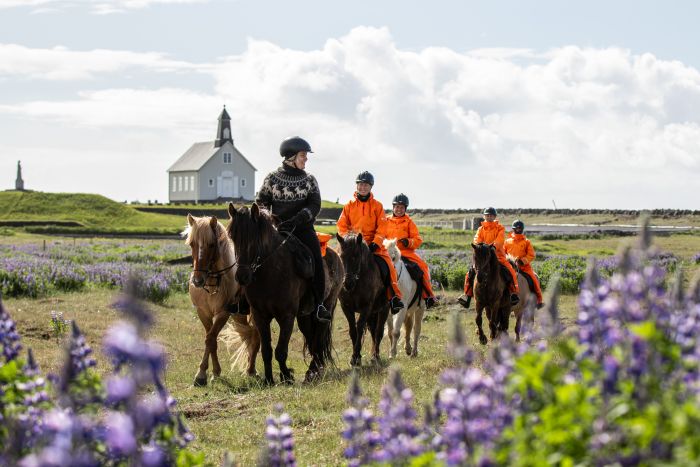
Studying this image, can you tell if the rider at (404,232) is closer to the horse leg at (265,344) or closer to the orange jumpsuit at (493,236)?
the orange jumpsuit at (493,236)

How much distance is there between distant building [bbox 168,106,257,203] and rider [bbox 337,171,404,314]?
97647 mm

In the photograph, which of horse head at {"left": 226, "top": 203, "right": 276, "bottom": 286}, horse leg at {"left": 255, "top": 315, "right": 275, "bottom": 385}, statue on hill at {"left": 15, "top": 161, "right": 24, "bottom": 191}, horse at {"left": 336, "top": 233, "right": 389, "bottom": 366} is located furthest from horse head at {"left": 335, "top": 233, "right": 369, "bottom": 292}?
statue on hill at {"left": 15, "top": 161, "right": 24, "bottom": 191}

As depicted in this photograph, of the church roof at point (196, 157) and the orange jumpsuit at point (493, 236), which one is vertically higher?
the church roof at point (196, 157)

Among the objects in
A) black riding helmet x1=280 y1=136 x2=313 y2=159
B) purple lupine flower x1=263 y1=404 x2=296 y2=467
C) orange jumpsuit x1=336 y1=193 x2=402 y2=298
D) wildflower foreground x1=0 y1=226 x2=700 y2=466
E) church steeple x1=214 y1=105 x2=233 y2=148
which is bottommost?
purple lupine flower x1=263 y1=404 x2=296 y2=467

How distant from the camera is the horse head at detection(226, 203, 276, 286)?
406 inches

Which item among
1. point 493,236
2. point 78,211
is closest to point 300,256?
point 493,236

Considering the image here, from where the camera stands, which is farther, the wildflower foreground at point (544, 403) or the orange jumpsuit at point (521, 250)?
the orange jumpsuit at point (521, 250)

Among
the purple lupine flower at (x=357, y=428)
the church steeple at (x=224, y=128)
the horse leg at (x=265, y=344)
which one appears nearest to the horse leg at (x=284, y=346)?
the horse leg at (x=265, y=344)

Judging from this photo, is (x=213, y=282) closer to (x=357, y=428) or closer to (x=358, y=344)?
(x=358, y=344)

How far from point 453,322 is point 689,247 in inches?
1688

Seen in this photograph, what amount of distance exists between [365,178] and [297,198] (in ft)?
7.99

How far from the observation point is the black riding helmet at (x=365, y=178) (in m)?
13.8

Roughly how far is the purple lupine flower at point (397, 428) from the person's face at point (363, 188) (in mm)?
10177

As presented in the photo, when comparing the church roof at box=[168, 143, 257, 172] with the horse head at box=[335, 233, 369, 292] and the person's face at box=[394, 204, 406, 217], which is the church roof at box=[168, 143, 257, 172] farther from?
the horse head at box=[335, 233, 369, 292]
